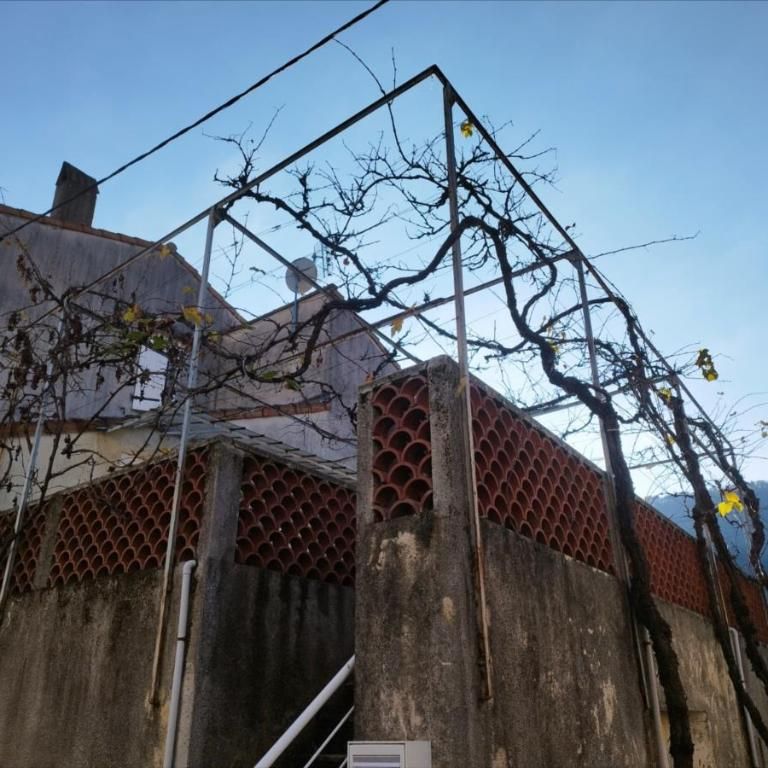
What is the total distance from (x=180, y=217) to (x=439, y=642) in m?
3.78

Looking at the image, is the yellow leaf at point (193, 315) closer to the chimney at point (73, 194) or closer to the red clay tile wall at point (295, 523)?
the red clay tile wall at point (295, 523)

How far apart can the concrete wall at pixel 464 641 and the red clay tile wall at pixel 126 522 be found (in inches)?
57.5

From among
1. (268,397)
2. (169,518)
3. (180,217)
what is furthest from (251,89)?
(268,397)

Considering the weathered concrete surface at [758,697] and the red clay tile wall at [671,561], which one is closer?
the red clay tile wall at [671,561]

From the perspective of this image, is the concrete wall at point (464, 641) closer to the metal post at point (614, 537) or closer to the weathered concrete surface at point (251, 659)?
the metal post at point (614, 537)

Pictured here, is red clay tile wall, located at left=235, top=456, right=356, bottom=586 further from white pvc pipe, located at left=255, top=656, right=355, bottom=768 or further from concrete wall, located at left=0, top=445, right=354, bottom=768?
white pvc pipe, located at left=255, top=656, right=355, bottom=768

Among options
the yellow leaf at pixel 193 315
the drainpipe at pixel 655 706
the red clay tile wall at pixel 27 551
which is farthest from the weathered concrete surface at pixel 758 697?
the red clay tile wall at pixel 27 551

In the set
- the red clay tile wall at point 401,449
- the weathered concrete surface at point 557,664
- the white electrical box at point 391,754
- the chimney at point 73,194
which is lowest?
the white electrical box at point 391,754

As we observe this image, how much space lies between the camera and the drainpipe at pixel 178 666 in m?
3.77

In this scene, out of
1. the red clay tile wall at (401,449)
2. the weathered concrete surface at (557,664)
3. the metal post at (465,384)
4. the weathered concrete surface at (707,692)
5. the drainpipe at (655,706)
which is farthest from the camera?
the weathered concrete surface at (707,692)

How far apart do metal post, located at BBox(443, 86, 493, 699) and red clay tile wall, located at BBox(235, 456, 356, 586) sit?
6.03 ft

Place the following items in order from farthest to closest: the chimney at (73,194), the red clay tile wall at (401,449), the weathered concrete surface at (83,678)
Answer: the chimney at (73,194), the weathered concrete surface at (83,678), the red clay tile wall at (401,449)

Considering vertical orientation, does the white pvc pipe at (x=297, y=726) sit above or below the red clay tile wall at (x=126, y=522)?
below

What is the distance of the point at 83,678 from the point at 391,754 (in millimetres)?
2685
